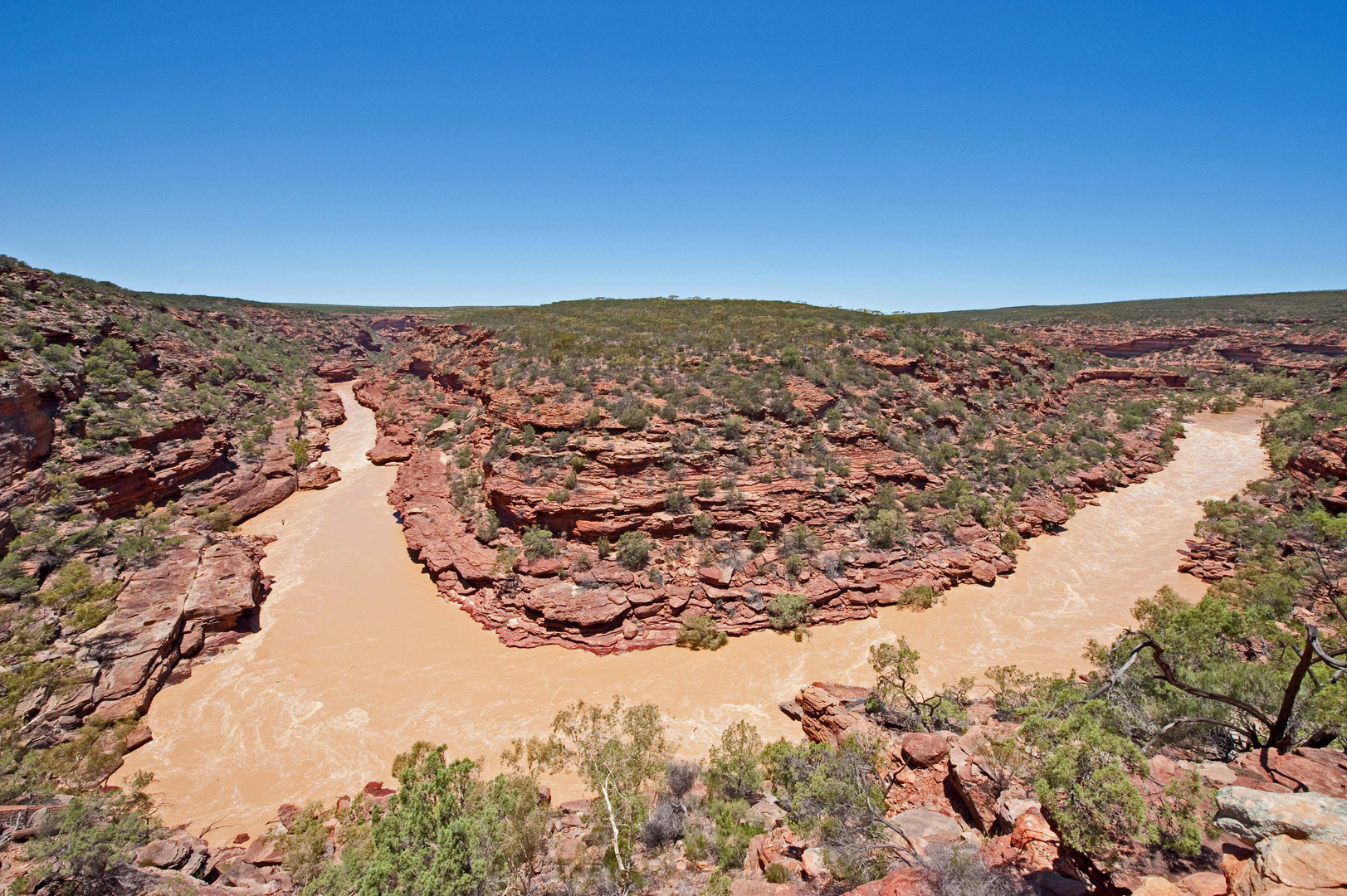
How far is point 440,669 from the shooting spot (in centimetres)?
1239

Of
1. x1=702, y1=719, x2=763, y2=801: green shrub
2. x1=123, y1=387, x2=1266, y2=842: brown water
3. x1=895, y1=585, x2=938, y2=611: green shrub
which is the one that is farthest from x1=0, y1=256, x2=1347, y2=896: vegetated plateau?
x1=123, y1=387, x2=1266, y2=842: brown water

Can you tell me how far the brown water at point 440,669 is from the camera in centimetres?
971

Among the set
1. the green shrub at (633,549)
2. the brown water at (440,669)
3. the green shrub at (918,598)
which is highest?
the green shrub at (633,549)

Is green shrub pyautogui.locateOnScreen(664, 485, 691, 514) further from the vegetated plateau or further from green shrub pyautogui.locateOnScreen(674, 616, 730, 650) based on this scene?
green shrub pyautogui.locateOnScreen(674, 616, 730, 650)

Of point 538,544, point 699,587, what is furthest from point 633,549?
point 538,544

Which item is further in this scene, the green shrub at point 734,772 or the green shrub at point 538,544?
the green shrub at point 538,544

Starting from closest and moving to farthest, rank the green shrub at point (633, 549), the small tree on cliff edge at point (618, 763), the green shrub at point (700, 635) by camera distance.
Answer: the small tree on cliff edge at point (618, 763) → the green shrub at point (700, 635) → the green shrub at point (633, 549)

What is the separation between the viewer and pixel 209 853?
7367mm

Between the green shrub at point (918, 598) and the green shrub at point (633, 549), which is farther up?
the green shrub at point (633, 549)

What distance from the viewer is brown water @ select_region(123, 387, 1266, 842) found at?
31.9 feet

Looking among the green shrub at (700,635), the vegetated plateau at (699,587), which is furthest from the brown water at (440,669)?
the vegetated plateau at (699,587)

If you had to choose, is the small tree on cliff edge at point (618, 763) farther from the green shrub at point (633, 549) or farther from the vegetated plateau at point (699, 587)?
the green shrub at point (633, 549)

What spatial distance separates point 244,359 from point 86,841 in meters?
36.1

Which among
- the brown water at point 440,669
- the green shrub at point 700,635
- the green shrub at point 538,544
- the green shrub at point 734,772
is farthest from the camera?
the green shrub at point 538,544
